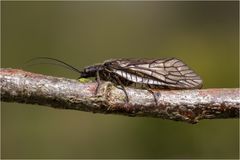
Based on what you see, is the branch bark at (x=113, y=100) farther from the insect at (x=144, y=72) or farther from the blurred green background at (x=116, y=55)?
the blurred green background at (x=116, y=55)

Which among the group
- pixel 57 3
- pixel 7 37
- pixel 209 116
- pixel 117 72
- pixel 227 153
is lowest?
pixel 227 153

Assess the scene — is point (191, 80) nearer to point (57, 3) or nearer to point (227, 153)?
point (227, 153)

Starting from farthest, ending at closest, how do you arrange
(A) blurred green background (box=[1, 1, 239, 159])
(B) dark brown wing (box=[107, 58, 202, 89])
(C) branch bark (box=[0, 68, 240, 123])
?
(A) blurred green background (box=[1, 1, 239, 159])
(B) dark brown wing (box=[107, 58, 202, 89])
(C) branch bark (box=[0, 68, 240, 123])

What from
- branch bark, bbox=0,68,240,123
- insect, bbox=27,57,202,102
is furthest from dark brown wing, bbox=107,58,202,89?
branch bark, bbox=0,68,240,123

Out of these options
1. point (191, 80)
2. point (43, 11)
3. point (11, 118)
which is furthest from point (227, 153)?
point (43, 11)

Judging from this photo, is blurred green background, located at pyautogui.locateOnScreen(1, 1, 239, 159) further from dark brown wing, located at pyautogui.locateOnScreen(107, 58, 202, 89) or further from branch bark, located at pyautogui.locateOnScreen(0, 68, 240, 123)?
branch bark, located at pyautogui.locateOnScreen(0, 68, 240, 123)

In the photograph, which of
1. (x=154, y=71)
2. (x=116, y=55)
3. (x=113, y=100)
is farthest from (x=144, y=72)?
A: (x=116, y=55)
